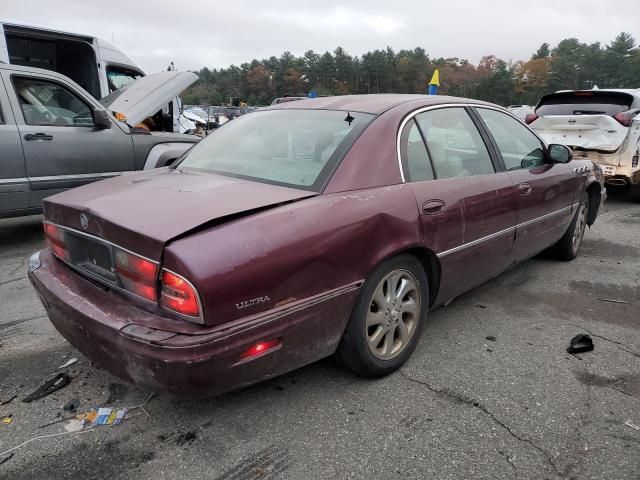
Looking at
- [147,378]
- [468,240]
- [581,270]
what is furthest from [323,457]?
[581,270]

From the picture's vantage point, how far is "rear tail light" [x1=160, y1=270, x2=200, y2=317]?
1896 mm

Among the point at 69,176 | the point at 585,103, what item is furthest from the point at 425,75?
the point at 69,176

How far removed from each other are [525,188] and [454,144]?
0.77m

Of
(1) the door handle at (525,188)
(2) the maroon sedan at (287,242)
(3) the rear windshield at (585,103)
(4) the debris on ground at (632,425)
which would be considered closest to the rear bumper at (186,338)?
(2) the maroon sedan at (287,242)

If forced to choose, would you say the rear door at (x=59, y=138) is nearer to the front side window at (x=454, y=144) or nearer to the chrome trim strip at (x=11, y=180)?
the chrome trim strip at (x=11, y=180)

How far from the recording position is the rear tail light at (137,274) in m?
2.01

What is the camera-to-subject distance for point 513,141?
12.6 ft

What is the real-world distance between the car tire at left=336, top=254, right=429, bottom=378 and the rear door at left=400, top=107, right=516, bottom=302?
220 millimetres

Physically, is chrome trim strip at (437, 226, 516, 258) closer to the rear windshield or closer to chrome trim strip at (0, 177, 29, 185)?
chrome trim strip at (0, 177, 29, 185)

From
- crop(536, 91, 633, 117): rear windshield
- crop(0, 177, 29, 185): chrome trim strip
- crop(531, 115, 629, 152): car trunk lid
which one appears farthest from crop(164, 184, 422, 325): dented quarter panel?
crop(536, 91, 633, 117): rear windshield

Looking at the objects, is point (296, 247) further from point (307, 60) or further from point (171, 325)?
point (307, 60)

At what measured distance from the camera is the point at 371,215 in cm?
244

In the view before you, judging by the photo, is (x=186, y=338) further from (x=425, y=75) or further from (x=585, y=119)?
(x=425, y=75)

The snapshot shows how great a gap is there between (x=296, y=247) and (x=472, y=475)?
3.93 ft
